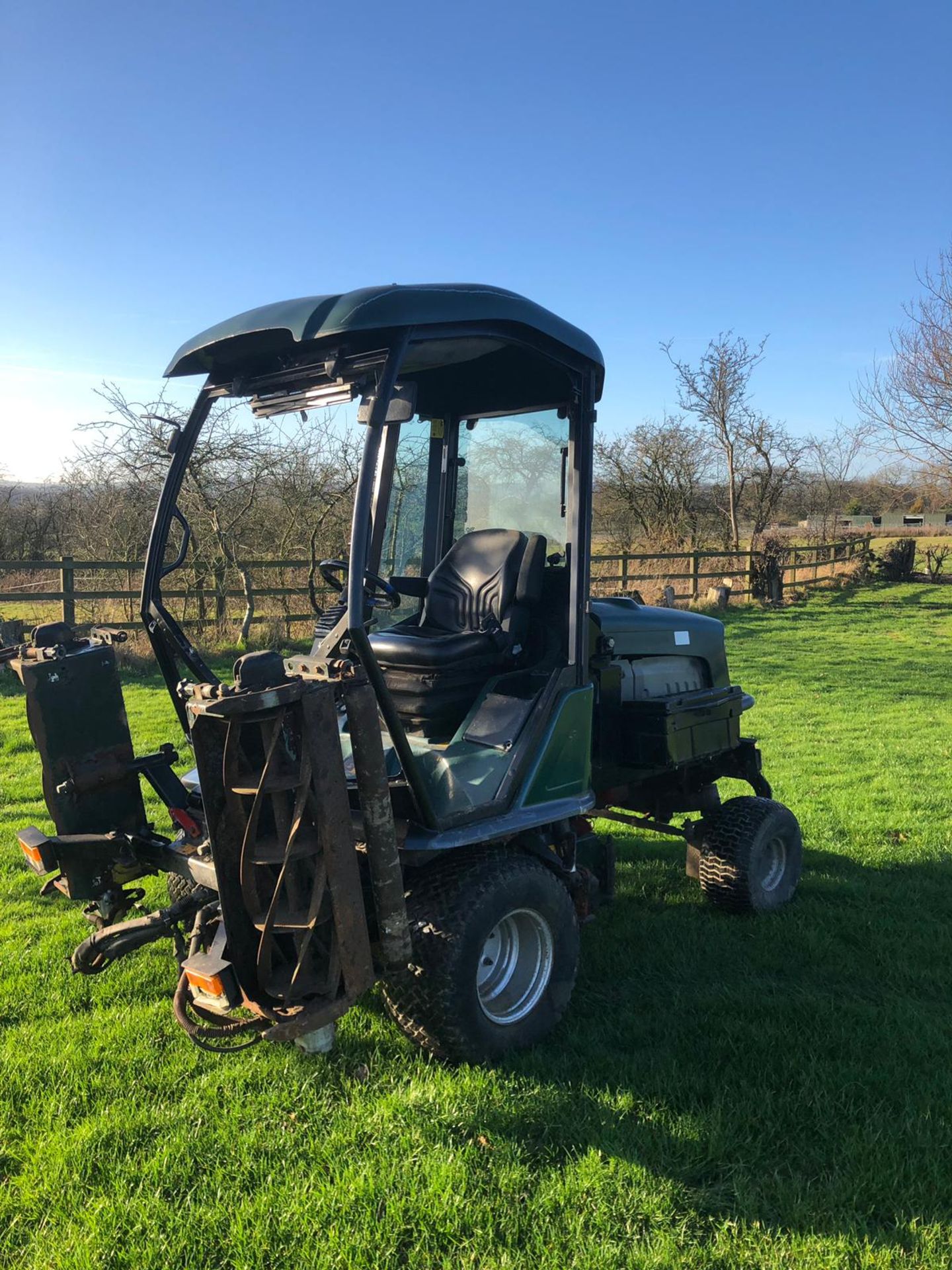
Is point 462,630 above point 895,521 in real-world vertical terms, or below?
below

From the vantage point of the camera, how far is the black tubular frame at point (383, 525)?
9.21ft

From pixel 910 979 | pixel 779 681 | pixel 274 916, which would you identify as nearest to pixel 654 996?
pixel 910 979

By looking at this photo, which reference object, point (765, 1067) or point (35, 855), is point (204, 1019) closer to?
point (35, 855)

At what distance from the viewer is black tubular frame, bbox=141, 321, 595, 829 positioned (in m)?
2.81

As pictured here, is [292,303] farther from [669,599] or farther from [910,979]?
[669,599]

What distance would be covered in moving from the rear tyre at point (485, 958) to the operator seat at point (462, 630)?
699 mm

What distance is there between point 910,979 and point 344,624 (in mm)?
2888

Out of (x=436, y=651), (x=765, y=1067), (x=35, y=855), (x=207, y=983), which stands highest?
(x=436, y=651)

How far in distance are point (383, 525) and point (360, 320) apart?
1723mm

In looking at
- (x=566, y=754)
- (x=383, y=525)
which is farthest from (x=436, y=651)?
(x=383, y=525)

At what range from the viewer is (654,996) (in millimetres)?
3613

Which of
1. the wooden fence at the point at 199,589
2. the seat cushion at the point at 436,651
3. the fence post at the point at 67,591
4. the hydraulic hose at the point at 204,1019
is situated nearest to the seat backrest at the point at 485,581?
the seat cushion at the point at 436,651

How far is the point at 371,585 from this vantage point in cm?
337

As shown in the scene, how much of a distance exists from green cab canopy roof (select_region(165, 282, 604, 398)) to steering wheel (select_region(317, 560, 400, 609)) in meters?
0.75
